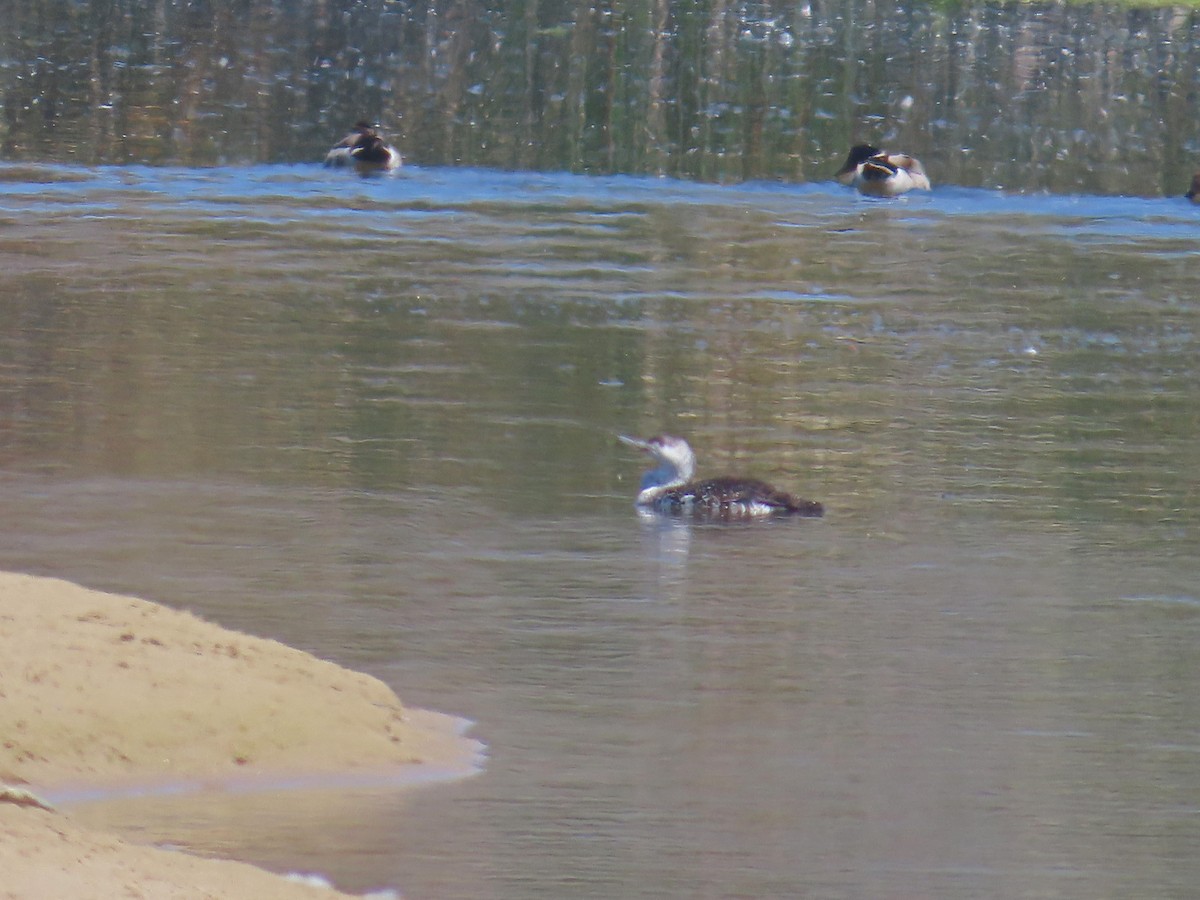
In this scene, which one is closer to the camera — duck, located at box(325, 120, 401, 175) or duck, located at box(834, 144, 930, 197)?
duck, located at box(834, 144, 930, 197)

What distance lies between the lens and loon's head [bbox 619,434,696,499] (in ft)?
48.6

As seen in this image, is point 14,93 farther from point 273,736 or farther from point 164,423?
point 273,736

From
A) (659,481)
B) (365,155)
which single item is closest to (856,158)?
(365,155)

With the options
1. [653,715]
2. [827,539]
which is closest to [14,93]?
[827,539]

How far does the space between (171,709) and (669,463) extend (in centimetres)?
653

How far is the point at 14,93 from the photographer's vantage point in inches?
1542

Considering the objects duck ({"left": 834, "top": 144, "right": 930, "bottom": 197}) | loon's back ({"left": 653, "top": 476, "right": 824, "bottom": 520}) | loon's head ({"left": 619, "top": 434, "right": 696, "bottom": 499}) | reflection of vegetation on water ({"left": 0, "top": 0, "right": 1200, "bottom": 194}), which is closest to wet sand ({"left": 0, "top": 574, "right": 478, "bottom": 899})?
loon's back ({"left": 653, "top": 476, "right": 824, "bottom": 520})

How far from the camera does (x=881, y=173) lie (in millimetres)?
30656

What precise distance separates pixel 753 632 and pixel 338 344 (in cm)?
920

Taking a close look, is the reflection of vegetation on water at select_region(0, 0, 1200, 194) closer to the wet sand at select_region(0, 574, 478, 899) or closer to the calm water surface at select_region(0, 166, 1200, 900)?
the calm water surface at select_region(0, 166, 1200, 900)

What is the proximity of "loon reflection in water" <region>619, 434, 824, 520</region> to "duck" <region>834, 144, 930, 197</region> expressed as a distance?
15933mm

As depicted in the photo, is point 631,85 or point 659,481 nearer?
point 659,481

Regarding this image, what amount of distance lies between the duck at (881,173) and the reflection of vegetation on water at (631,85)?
90 cm

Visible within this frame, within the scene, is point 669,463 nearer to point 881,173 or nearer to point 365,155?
point 881,173
